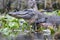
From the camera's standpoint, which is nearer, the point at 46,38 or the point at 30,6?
the point at 46,38

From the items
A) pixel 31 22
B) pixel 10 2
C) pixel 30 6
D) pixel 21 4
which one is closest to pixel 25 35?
pixel 31 22

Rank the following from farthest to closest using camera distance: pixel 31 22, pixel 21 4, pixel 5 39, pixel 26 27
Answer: pixel 21 4, pixel 31 22, pixel 26 27, pixel 5 39

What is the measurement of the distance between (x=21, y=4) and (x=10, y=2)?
0.53 meters

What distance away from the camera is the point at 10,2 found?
6.28 meters

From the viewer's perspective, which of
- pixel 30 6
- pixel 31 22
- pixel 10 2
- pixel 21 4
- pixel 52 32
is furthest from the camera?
pixel 10 2

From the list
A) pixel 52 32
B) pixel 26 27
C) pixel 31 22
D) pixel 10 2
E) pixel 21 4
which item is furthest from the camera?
pixel 10 2

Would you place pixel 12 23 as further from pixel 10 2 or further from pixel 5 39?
pixel 10 2

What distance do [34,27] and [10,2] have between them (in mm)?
2700

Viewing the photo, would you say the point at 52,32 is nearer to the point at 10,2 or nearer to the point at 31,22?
the point at 31,22

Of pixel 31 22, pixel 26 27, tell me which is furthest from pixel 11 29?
pixel 31 22

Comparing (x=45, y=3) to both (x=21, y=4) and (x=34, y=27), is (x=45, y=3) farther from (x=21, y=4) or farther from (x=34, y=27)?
(x=34, y=27)

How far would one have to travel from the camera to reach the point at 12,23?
3.76 m

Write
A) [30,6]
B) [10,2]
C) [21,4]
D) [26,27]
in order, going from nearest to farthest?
[26,27], [30,6], [21,4], [10,2]

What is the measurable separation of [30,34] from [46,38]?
10.4 inches
